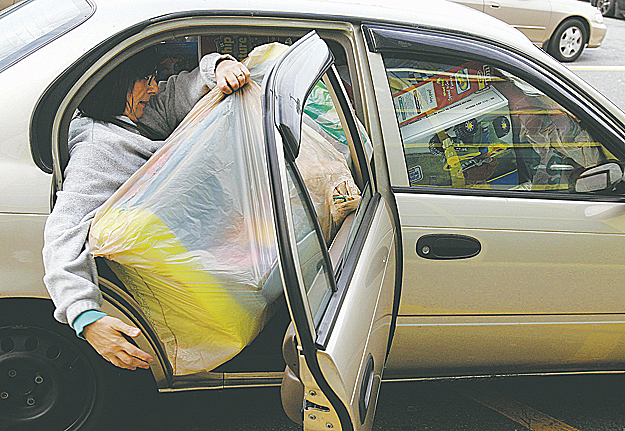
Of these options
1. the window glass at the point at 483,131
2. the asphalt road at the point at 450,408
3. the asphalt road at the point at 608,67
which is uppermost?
the window glass at the point at 483,131

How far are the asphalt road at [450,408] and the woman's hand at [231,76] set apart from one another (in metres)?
1.19

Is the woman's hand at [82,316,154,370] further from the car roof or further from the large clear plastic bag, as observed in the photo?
the car roof

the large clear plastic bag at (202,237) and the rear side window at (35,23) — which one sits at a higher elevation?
the rear side window at (35,23)

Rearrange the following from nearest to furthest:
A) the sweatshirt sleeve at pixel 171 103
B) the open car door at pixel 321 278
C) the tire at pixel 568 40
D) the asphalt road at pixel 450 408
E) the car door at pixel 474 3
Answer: the open car door at pixel 321 278 → the sweatshirt sleeve at pixel 171 103 → the asphalt road at pixel 450 408 → the car door at pixel 474 3 → the tire at pixel 568 40

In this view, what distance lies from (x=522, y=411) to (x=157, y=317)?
1.62 meters

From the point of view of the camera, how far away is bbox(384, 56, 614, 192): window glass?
219 cm

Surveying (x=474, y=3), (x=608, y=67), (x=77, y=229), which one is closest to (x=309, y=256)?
(x=77, y=229)

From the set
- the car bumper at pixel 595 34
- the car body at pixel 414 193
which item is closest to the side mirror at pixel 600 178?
the car body at pixel 414 193

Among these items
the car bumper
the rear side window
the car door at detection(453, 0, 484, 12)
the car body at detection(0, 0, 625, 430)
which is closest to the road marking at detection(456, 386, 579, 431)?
the car body at detection(0, 0, 625, 430)

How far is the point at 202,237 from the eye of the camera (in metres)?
1.77

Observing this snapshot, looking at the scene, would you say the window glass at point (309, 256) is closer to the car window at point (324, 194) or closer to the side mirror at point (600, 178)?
the car window at point (324, 194)

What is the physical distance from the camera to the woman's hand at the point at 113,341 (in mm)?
1634

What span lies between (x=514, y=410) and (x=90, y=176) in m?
1.93

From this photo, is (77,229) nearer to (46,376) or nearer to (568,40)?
(46,376)
